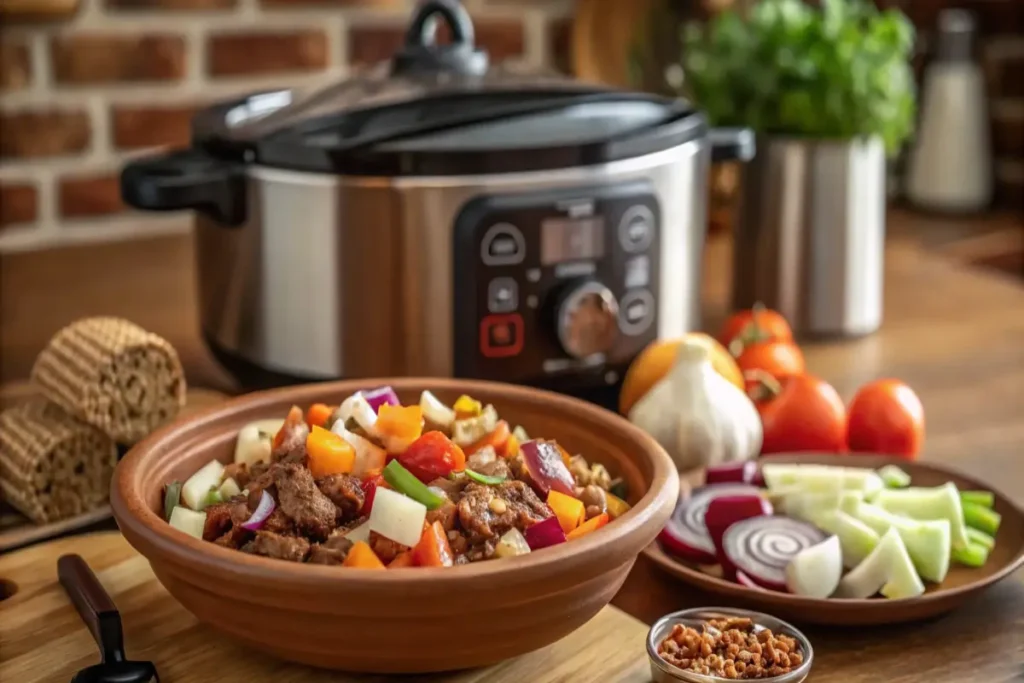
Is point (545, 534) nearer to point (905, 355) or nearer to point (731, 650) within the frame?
point (731, 650)

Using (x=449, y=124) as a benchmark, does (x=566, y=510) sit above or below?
below


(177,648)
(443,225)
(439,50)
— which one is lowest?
(177,648)

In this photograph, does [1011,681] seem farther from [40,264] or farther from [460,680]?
[40,264]

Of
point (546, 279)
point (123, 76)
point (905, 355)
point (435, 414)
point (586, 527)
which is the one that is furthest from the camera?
point (123, 76)

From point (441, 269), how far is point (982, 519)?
450mm

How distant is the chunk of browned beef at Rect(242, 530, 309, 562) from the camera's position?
71cm

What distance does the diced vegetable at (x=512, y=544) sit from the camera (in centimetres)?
72

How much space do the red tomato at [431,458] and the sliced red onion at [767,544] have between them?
0.66 feet

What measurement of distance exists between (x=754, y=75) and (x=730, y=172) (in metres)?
0.35

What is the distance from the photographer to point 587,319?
1.09m

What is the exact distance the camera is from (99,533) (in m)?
0.96

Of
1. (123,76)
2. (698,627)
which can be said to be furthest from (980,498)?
(123,76)

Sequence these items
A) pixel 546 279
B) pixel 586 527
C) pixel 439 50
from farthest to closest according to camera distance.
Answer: pixel 439 50 → pixel 546 279 → pixel 586 527

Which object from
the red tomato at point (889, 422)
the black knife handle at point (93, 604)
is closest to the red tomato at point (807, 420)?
the red tomato at point (889, 422)
